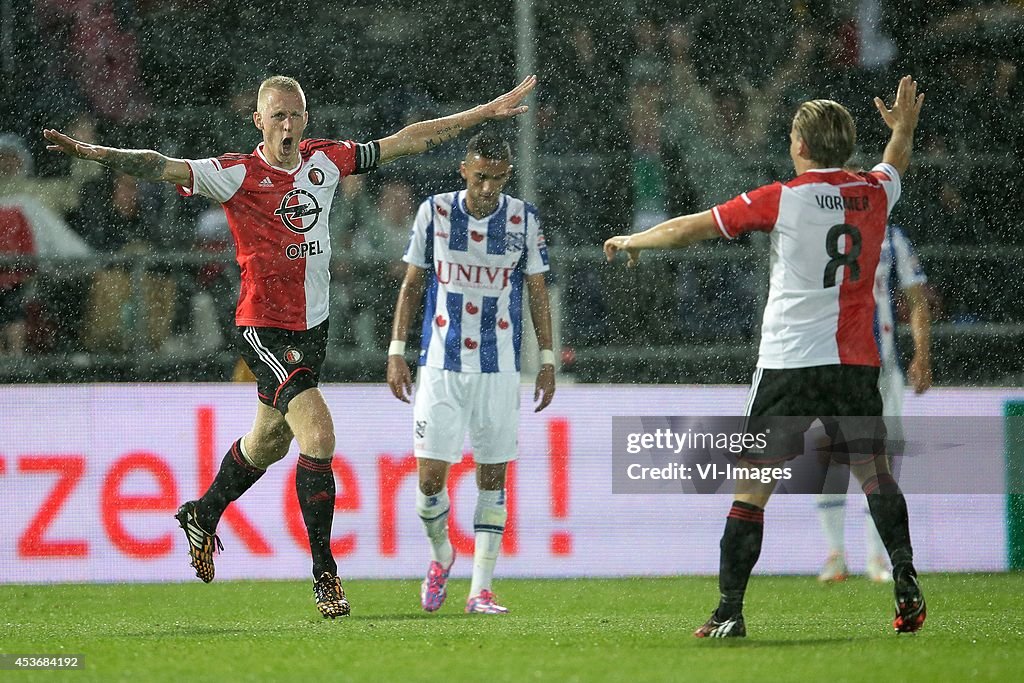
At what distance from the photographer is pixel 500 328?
21.9 ft

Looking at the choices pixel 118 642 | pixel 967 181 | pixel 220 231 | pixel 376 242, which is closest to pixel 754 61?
pixel 967 181

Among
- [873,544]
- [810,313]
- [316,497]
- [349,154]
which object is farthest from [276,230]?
[873,544]

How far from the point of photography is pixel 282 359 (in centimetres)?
613

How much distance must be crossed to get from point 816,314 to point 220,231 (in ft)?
17.6

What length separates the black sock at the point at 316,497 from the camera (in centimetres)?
604

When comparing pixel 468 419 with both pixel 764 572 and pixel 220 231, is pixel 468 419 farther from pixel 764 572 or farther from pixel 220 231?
pixel 220 231

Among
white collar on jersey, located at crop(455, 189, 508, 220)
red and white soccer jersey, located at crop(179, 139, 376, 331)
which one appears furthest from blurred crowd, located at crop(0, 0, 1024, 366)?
red and white soccer jersey, located at crop(179, 139, 376, 331)

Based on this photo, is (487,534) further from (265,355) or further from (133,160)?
(133,160)

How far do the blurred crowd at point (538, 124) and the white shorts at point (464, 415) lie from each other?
7.92ft

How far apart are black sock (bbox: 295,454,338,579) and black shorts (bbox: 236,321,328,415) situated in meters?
0.24

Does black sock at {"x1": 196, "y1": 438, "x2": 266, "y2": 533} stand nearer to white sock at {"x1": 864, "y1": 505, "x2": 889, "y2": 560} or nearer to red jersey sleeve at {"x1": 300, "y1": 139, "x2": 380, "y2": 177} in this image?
red jersey sleeve at {"x1": 300, "y1": 139, "x2": 380, "y2": 177}

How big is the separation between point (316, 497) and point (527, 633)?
1023mm

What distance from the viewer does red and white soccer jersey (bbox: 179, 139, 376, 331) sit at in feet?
20.3

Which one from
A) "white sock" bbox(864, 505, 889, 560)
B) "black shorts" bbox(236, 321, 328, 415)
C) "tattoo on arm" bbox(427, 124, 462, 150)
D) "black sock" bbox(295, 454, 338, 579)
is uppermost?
"tattoo on arm" bbox(427, 124, 462, 150)
